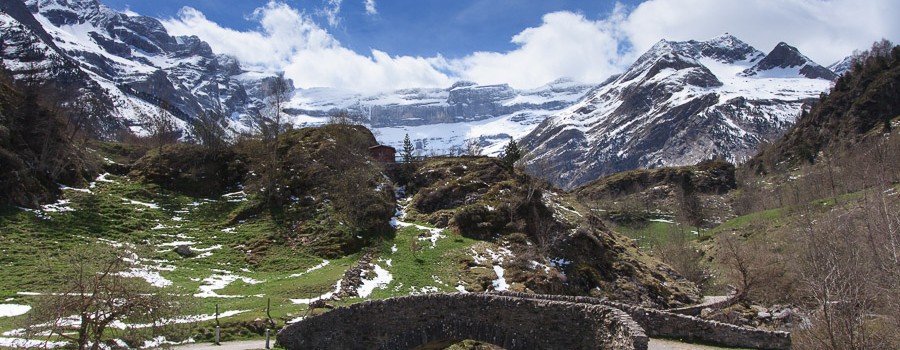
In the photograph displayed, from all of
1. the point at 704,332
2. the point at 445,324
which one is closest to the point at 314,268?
the point at 445,324

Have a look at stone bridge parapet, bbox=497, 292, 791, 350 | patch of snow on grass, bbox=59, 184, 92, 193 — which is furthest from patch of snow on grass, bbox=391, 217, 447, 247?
patch of snow on grass, bbox=59, 184, 92, 193

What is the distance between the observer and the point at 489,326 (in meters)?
23.4

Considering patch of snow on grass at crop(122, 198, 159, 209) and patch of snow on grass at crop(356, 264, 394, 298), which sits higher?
patch of snow on grass at crop(122, 198, 159, 209)

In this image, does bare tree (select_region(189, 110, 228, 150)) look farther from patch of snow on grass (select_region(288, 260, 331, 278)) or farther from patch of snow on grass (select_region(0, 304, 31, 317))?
patch of snow on grass (select_region(0, 304, 31, 317))

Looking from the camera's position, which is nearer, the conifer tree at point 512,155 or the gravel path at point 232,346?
the gravel path at point 232,346

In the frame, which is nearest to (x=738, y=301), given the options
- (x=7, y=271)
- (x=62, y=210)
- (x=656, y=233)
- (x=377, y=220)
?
(x=377, y=220)

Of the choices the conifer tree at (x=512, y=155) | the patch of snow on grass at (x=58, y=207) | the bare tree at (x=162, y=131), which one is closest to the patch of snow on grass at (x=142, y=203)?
the patch of snow on grass at (x=58, y=207)

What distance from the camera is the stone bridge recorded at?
2145 cm

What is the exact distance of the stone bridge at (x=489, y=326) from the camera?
2145 cm

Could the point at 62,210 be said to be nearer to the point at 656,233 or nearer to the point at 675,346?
the point at 675,346

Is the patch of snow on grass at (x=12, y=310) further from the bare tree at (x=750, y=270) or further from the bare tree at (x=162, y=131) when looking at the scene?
the bare tree at (x=750, y=270)

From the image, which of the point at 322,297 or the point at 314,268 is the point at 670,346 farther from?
the point at 314,268

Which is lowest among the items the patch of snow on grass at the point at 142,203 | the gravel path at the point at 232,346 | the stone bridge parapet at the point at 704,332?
the gravel path at the point at 232,346

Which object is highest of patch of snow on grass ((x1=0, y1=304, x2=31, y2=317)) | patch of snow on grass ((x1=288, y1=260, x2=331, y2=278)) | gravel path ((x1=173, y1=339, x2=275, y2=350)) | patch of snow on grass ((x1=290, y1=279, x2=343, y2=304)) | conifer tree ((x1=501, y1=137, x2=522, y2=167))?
conifer tree ((x1=501, y1=137, x2=522, y2=167))
